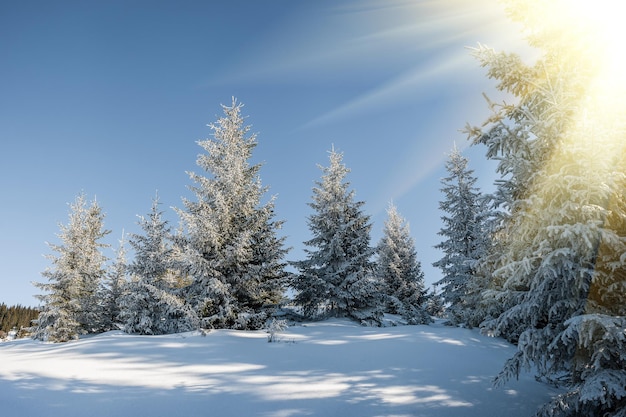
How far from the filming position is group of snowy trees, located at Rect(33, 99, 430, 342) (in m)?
13.8

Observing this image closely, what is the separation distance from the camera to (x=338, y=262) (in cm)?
1875

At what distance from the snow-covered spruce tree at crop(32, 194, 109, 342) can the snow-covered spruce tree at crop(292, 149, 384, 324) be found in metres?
15.6

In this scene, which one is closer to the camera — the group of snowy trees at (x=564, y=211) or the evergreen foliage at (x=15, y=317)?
the group of snowy trees at (x=564, y=211)

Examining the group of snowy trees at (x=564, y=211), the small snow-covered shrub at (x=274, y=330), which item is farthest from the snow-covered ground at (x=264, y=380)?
the group of snowy trees at (x=564, y=211)

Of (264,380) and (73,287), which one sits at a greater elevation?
(73,287)

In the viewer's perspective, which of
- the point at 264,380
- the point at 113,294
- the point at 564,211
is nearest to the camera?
the point at 564,211

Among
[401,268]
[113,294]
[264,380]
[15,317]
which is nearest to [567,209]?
[264,380]

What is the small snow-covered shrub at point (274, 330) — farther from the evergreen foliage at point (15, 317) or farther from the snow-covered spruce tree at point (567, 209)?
the evergreen foliage at point (15, 317)

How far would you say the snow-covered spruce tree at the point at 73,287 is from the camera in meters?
21.4

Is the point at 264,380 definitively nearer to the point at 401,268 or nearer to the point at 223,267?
the point at 223,267

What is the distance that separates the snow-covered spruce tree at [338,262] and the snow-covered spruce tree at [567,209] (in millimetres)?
10934

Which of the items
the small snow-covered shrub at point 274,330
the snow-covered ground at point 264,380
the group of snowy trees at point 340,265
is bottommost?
the snow-covered ground at point 264,380

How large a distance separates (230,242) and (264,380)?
25.8 feet

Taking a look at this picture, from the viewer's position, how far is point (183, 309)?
12.3 meters
